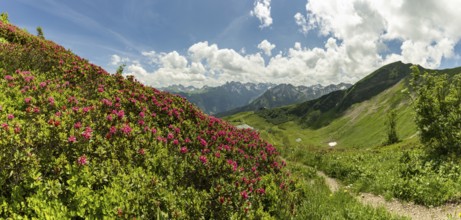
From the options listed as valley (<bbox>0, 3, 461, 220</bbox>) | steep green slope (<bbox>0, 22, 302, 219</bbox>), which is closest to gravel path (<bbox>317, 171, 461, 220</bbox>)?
valley (<bbox>0, 3, 461, 220</bbox>)

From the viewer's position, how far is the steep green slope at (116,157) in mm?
5855

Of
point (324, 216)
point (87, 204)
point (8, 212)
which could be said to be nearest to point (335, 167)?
point (324, 216)

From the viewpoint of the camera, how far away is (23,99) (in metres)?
9.59

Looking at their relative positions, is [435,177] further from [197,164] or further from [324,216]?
[197,164]

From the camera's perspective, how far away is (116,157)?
7816mm

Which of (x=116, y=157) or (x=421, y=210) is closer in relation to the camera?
(x=116, y=157)

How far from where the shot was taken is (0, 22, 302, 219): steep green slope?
5855mm

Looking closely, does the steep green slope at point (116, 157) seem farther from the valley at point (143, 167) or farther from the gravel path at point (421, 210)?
the gravel path at point (421, 210)

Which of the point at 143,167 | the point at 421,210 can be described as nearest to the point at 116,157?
the point at 143,167

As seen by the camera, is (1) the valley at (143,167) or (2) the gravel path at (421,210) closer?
(1) the valley at (143,167)

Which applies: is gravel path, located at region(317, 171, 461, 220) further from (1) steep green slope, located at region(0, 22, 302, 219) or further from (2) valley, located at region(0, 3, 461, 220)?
(1) steep green slope, located at region(0, 22, 302, 219)

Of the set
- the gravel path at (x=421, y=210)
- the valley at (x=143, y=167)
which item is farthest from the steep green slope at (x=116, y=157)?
the gravel path at (x=421, y=210)

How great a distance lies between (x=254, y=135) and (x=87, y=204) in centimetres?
965

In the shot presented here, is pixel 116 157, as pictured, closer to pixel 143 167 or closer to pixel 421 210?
pixel 143 167
